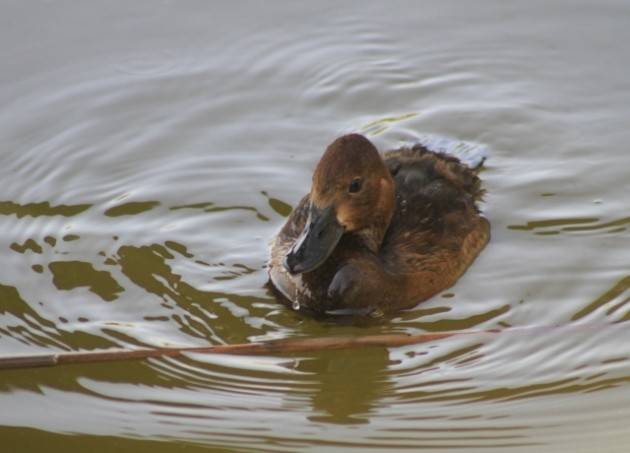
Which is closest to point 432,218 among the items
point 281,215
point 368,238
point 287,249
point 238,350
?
point 368,238

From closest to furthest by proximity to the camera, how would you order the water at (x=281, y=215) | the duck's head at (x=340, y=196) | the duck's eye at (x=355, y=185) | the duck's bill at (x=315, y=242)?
the water at (x=281, y=215), the duck's bill at (x=315, y=242), the duck's head at (x=340, y=196), the duck's eye at (x=355, y=185)

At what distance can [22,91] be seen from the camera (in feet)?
27.8

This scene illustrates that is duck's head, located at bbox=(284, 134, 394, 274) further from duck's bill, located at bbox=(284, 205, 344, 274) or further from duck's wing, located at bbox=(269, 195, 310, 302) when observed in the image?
duck's wing, located at bbox=(269, 195, 310, 302)

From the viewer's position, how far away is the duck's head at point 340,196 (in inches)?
255

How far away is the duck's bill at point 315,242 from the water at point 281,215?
12.6 inches

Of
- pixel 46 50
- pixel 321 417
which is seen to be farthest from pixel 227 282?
pixel 46 50

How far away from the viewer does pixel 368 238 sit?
6.84 meters

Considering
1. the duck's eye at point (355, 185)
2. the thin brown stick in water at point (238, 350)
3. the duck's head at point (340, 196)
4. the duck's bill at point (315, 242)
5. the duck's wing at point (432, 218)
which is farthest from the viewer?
the duck's wing at point (432, 218)

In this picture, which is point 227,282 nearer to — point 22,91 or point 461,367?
point 461,367

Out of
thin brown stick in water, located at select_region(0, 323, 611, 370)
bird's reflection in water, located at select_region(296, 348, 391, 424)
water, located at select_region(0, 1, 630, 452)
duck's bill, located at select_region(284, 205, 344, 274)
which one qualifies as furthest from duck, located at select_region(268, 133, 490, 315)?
bird's reflection in water, located at select_region(296, 348, 391, 424)

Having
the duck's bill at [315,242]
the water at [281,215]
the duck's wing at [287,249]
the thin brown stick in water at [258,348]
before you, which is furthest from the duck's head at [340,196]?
the thin brown stick in water at [258,348]

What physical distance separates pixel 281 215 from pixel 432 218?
3.22 ft

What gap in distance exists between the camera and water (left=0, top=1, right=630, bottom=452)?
5492 millimetres

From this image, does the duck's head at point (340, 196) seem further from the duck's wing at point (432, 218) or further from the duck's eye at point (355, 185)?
the duck's wing at point (432, 218)
